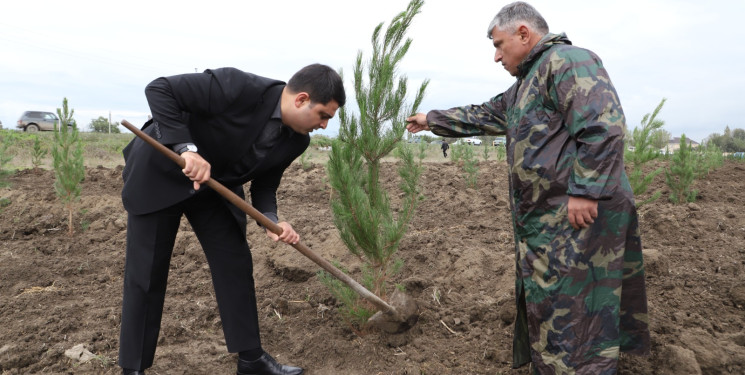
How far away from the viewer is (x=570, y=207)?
2285 mm

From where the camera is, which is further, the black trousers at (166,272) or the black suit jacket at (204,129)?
the black trousers at (166,272)

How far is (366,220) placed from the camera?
330 cm

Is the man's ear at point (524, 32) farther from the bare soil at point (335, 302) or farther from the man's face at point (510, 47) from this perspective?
the bare soil at point (335, 302)

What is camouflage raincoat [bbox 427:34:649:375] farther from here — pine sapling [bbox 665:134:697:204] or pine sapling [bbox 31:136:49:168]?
pine sapling [bbox 31:136:49:168]

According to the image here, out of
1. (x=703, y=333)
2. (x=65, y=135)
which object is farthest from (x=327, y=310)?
(x=65, y=135)

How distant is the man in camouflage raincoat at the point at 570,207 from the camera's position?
223 centimetres

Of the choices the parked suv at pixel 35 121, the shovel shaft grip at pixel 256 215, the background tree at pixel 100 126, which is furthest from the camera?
the background tree at pixel 100 126

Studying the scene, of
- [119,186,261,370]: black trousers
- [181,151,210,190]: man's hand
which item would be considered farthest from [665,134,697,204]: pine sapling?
[181,151,210,190]: man's hand

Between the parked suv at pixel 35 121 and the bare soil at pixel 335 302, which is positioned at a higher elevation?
the parked suv at pixel 35 121

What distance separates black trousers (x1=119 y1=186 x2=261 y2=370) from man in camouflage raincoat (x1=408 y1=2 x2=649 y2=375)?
1619 mm

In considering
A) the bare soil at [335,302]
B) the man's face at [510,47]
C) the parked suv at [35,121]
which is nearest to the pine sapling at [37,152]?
the bare soil at [335,302]

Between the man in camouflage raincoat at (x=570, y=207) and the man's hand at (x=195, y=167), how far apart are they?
4.96ft

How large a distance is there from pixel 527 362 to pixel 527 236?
0.80m

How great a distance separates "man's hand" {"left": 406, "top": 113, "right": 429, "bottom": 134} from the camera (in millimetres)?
3326
